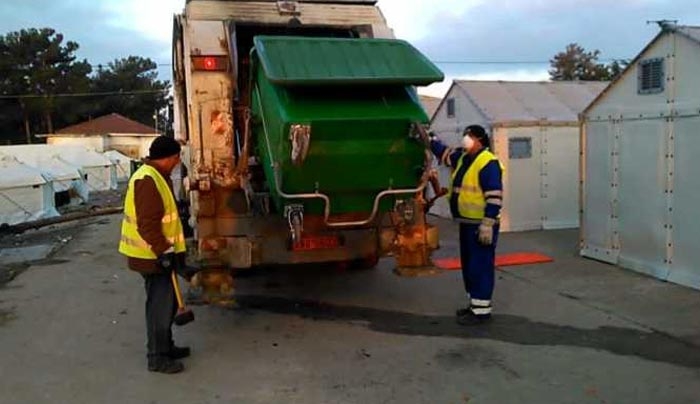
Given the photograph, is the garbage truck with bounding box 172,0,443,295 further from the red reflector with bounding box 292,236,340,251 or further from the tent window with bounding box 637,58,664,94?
the tent window with bounding box 637,58,664,94

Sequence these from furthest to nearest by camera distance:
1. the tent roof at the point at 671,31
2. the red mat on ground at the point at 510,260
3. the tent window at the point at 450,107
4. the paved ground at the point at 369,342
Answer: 1. the tent window at the point at 450,107
2. the red mat on ground at the point at 510,260
3. the tent roof at the point at 671,31
4. the paved ground at the point at 369,342

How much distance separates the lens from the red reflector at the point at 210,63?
18.8 feet

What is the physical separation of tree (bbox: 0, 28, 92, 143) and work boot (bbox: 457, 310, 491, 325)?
56.8 m

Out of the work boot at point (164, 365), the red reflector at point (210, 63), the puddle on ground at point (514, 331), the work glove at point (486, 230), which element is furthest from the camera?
the work glove at point (486, 230)

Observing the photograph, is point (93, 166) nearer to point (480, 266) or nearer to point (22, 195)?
point (22, 195)

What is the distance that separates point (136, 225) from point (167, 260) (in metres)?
0.33

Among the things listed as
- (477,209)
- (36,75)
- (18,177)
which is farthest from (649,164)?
(36,75)

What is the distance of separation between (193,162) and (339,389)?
2383mm

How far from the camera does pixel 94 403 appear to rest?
4.37 metres

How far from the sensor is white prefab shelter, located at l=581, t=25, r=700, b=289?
7281 mm

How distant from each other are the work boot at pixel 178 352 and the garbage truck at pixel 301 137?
51cm

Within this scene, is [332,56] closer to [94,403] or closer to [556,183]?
[94,403]

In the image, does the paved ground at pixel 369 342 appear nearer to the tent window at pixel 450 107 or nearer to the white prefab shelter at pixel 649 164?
the white prefab shelter at pixel 649 164

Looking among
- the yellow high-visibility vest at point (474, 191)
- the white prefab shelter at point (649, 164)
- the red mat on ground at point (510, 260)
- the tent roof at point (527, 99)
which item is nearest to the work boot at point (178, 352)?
the yellow high-visibility vest at point (474, 191)
